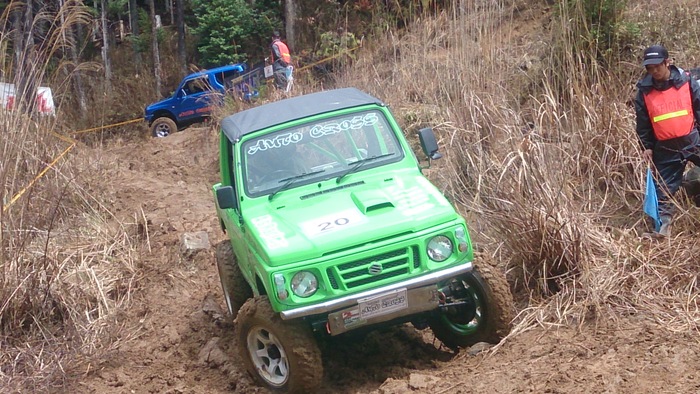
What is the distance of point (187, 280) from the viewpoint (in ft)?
28.8

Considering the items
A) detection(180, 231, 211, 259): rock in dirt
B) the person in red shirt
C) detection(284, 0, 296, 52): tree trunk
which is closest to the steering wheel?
detection(180, 231, 211, 259): rock in dirt

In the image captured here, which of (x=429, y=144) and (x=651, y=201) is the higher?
(x=429, y=144)

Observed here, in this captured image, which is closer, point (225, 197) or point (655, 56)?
point (225, 197)

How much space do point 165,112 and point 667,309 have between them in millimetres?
17507

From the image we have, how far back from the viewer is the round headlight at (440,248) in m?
5.43

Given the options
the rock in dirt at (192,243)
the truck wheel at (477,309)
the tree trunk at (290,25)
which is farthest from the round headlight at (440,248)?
the tree trunk at (290,25)

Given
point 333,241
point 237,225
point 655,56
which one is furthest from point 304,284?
point 655,56

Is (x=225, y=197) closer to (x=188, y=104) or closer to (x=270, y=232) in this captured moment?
(x=270, y=232)

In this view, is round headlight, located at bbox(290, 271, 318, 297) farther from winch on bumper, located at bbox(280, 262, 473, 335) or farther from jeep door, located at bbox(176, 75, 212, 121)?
jeep door, located at bbox(176, 75, 212, 121)

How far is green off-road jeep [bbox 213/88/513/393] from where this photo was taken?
5277mm

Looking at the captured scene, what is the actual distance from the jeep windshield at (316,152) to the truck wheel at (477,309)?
109cm

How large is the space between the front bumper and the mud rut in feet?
2.00

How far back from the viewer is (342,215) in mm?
5641

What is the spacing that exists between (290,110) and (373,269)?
1.78 meters
